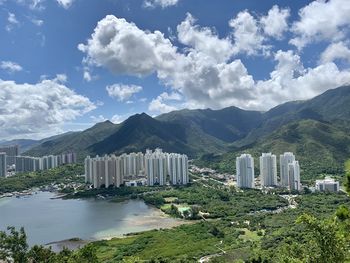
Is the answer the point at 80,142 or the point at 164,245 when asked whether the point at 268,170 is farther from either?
the point at 80,142

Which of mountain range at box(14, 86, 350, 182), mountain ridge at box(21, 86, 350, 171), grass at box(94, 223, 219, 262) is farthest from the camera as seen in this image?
mountain ridge at box(21, 86, 350, 171)

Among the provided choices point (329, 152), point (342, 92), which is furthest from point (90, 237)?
point (342, 92)

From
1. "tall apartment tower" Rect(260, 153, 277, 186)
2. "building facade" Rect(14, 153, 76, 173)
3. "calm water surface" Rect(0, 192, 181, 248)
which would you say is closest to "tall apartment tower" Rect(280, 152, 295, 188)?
"tall apartment tower" Rect(260, 153, 277, 186)

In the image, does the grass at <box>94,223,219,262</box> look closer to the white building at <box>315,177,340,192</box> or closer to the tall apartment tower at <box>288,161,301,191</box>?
the white building at <box>315,177,340,192</box>

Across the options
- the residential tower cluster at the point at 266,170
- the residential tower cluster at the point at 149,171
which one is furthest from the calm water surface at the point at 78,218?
the residential tower cluster at the point at 266,170

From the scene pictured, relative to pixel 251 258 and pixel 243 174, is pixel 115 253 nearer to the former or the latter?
pixel 251 258

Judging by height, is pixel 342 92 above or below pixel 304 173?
above

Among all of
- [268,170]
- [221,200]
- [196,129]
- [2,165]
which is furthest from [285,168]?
[196,129]
